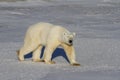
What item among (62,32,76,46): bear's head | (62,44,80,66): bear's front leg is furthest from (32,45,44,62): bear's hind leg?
(62,32,76,46): bear's head

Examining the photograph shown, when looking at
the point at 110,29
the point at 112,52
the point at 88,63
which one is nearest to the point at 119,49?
the point at 112,52

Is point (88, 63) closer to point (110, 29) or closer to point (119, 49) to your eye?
point (119, 49)

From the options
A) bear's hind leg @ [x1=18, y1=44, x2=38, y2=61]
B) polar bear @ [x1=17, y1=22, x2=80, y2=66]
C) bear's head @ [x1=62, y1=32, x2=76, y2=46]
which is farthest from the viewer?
bear's hind leg @ [x1=18, y1=44, x2=38, y2=61]

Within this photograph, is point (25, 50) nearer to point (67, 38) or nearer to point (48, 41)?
point (48, 41)

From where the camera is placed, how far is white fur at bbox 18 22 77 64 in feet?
28.8

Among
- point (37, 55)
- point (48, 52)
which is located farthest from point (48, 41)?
point (37, 55)

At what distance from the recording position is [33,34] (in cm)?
921

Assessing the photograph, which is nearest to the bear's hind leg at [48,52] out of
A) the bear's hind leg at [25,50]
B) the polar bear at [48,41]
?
the polar bear at [48,41]

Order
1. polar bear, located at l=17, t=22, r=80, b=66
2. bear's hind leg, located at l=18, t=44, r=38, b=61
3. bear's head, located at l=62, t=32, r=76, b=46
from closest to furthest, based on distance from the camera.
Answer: bear's head, located at l=62, t=32, r=76, b=46 → polar bear, located at l=17, t=22, r=80, b=66 → bear's hind leg, located at l=18, t=44, r=38, b=61

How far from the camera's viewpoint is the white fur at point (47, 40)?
878 centimetres

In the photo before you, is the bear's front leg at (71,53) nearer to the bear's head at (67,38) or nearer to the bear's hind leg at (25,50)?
the bear's head at (67,38)

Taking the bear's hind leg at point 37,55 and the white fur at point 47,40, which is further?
the bear's hind leg at point 37,55

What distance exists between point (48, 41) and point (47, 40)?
0.05m

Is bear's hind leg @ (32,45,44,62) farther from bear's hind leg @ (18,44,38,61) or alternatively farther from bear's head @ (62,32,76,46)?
bear's head @ (62,32,76,46)
